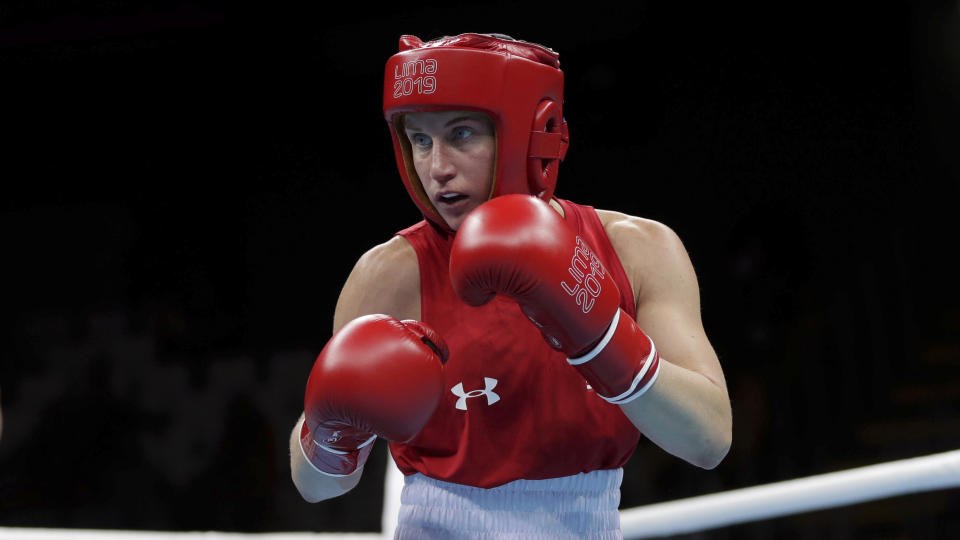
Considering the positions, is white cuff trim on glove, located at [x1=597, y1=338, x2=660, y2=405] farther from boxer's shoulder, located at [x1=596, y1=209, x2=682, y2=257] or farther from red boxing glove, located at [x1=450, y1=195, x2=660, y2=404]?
boxer's shoulder, located at [x1=596, y1=209, x2=682, y2=257]

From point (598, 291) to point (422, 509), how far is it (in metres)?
0.45

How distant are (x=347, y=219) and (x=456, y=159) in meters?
3.87

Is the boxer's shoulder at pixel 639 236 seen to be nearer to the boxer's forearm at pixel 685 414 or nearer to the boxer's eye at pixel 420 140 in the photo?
the boxer's forearm at pixel 685 414

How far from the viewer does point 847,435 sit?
4.27m

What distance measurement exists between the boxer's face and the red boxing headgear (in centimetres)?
3

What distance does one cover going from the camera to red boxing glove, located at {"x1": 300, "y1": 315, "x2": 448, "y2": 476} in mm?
1220

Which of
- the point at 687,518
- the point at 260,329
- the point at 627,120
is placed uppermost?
the point at 627,120

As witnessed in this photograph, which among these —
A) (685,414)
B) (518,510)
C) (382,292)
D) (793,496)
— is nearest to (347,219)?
(793,496)

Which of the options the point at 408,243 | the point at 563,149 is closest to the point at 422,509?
the point at 408,243

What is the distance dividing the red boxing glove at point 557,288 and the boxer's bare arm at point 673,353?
0.05 meters

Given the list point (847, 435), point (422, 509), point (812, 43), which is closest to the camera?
point (422, 509)

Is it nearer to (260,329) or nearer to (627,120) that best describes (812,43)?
(627,120)

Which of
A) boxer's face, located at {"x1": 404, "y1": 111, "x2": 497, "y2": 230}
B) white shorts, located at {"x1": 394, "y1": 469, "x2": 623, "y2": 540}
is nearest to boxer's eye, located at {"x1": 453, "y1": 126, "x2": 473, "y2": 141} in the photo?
boxer's face, located at {"x1": 404, "y1": 111, "x2": 497, "y2": 230}

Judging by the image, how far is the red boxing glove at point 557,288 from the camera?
1.18m
